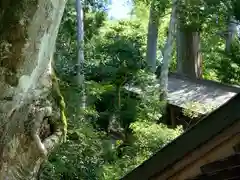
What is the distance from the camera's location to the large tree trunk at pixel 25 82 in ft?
10.8

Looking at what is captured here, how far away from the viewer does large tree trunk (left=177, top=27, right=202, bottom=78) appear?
1163 centimetres

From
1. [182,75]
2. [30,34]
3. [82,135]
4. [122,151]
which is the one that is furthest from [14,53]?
[182,75]

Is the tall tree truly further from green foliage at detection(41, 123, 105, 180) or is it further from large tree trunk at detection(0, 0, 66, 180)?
large tree trunk at detection(0, 0, 66, 180)

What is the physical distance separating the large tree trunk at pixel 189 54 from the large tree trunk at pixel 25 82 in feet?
26.7

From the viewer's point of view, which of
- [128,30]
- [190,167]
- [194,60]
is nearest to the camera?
[190,167]

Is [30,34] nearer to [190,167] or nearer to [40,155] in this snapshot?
[40,155]

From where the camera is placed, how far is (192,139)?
171 cm

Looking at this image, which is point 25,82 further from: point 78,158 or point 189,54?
point 189,54

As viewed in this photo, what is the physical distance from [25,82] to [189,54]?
29.3ft

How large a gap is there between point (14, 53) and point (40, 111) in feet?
1.89

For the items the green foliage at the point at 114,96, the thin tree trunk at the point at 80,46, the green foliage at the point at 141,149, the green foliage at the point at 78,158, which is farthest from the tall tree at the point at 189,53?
the green foliage at the point at 78,158

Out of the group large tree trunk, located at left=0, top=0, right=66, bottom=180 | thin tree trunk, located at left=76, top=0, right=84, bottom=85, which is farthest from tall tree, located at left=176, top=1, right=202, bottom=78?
large tree trunk, located at left=0, top=0, right=66, bottom=180

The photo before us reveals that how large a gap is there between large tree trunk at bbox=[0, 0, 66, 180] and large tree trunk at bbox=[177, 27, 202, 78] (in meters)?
8.13

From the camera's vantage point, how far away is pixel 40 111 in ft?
12.0
